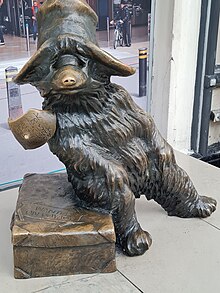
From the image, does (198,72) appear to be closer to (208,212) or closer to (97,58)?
(208,212)

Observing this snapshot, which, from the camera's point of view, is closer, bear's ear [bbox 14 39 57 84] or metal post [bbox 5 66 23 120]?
bear's ear [bbox 14 39 57 84]

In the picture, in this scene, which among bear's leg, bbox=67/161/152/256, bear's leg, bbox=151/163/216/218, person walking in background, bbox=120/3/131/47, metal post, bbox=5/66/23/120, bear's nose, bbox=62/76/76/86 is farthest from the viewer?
person walking in background, bbox=120/3/131/47

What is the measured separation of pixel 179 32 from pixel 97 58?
0.86 m

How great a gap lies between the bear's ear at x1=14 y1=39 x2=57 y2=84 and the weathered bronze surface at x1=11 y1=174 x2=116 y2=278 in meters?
0.26

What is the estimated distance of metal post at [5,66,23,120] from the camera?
146 cm

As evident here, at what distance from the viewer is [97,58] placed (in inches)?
31.7

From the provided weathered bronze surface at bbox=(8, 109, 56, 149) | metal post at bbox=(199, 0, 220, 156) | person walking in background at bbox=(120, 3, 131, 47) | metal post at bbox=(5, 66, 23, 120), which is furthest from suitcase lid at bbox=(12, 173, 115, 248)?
metal post at bbox=(199, 0, 220, 156)

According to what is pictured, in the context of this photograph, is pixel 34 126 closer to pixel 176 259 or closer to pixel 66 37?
pixel 66 37

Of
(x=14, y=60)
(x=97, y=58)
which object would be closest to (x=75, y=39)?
(x=97, y=58)

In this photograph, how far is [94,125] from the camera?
0.87 metres

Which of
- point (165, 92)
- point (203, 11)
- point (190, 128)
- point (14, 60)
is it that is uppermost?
point (203, 11)

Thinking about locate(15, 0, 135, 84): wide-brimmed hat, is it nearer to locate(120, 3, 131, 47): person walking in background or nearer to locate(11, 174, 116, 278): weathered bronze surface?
locate(11, 174, 116, 278): weathered bronze surface

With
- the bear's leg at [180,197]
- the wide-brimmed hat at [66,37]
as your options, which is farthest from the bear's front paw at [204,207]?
the wide-brimmed hat at [66,37]

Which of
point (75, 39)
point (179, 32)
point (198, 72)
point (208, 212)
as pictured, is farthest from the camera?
point (198, 72)
